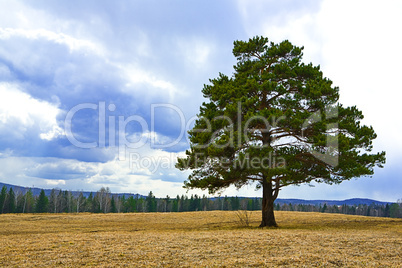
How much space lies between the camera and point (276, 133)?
20.1 meters

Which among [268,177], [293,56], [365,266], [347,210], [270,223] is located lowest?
[347,210]

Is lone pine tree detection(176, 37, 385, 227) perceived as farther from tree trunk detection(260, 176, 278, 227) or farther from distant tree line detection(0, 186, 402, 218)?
distant tree line detection(0, 186, 402, 218)

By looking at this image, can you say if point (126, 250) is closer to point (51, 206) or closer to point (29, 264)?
point (29, 264)

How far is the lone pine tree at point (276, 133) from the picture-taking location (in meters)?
18.1

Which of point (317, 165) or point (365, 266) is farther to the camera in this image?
point (317, 165)

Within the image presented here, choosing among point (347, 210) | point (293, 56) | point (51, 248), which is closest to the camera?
point (51, 248)

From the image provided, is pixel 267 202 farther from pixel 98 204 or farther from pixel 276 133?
pixel 98 204

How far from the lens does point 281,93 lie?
20.6 meters

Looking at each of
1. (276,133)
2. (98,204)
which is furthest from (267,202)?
(98,204)

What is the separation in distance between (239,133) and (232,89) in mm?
3641

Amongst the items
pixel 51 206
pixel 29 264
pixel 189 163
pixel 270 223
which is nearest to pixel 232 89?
pixel 189 163

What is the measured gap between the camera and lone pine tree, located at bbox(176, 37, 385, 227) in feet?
59.4

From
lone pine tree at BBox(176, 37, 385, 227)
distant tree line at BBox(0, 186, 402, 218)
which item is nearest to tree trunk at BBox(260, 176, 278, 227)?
lone pine tree at BBox(176, 37, 385, 227)

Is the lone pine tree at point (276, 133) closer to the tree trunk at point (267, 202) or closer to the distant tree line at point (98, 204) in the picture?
the tree trunk at point (267, 202)
